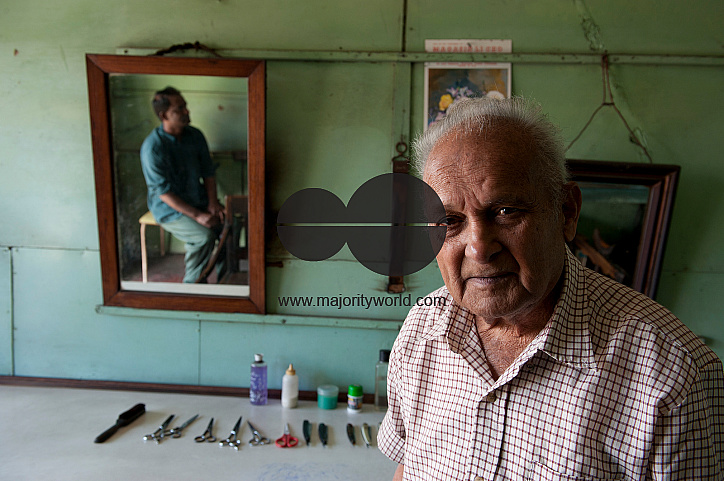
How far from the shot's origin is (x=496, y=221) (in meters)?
0.78

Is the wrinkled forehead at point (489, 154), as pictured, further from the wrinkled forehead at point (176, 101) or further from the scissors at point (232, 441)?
the wrinkled forehead at point (176, 101)

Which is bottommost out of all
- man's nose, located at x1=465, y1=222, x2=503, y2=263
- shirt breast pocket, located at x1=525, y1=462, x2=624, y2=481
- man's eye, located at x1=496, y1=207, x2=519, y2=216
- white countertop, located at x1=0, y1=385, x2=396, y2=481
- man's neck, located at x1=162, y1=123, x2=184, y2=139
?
white countertop, located at x1=0, y1=385, x2=396, y2=481

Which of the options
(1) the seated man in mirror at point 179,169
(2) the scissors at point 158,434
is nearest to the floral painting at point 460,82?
(1) the seated man in mirror at point 179,169

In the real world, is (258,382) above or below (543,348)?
below

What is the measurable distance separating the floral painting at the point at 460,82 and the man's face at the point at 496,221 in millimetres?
1035

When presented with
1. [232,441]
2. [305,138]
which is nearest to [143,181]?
[305,138]

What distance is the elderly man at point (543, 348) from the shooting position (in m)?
0.73

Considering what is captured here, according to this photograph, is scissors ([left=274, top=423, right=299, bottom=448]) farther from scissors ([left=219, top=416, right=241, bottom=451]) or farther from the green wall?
the green wall

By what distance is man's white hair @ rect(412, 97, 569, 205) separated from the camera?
793mm

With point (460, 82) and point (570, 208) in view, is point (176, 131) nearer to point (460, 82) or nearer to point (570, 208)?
point (460, 82)

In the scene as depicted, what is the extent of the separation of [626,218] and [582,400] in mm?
1176

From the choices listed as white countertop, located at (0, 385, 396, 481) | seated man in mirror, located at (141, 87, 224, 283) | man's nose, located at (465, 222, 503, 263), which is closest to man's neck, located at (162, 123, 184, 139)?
seated man in mirror, located at (141, 87, 224, 283)

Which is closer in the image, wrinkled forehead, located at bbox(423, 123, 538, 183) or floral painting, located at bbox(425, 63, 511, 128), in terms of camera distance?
wrinkled forehead, located at bbox(423, 123, 538, 183)

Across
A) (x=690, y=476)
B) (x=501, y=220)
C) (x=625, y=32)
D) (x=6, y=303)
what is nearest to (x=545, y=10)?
→ (x=625, y=32)
